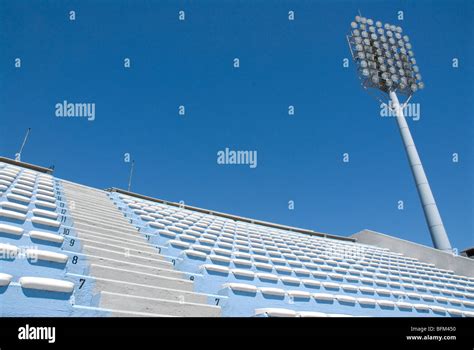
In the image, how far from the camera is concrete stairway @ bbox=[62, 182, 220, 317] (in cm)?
278

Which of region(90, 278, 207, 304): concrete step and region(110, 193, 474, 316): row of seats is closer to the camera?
region(90, 278, 207, 304): concrete step

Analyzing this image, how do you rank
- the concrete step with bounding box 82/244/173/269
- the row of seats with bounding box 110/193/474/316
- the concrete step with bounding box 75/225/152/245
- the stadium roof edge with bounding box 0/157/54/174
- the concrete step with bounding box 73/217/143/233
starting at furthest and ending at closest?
the stadium roof edge with bounding box 0/157/54/174 → the concrete step with bounding box 73/217/143/233 → the concrete step with bounding box 75/225/152/245 → the row of seats with bounding box 110/193/474/316 → the concrete step with bounding box 82/244/173/269

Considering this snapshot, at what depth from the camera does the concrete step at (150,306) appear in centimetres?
269

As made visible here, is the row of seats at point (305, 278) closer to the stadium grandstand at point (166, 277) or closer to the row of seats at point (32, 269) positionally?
the stadium grandstand at point (166, 277)

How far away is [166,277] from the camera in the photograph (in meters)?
3.80

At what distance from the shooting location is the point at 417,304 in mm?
5727

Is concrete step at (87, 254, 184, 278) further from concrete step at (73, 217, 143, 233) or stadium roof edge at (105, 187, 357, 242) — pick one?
stadium roof edge at (105, 187, 357, 242)

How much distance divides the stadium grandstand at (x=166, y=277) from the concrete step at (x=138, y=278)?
10mm

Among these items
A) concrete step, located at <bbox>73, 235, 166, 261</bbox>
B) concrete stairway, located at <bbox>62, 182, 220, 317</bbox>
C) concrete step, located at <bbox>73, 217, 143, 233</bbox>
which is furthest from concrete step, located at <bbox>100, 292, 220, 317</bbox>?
concrete step, located at <bbox>73, 217, 143, 233</bbox>

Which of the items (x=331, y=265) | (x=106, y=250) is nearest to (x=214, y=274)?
→ (x=106, y=250)

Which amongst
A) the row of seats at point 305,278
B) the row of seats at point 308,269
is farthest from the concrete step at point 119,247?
→ the row of seats at point 308,269

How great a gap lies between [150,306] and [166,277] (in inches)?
38.2
